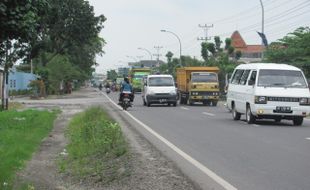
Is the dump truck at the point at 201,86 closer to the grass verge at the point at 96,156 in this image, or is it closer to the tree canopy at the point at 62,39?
the tree canopy at the point at 62,39

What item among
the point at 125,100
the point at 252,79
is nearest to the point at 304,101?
the point at 252,79

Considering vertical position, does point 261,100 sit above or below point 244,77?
below

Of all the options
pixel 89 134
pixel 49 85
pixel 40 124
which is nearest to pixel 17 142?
pixel 89 134

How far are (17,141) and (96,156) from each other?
335 centimetres

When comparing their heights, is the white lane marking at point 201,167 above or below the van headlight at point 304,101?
below

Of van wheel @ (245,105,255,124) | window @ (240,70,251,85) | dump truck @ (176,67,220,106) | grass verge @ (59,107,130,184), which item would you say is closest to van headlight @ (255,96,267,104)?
van wheel @ (245,105,255,124)

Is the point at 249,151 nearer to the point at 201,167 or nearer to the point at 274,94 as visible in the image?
the point at 201,167

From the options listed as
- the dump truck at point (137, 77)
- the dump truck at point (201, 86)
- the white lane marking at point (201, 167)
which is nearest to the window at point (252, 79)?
the white lane marking at point (201, 167)

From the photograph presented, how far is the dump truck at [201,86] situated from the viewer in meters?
42.4

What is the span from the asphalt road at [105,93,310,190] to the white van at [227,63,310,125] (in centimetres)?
79

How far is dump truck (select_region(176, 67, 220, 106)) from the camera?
42438 mm

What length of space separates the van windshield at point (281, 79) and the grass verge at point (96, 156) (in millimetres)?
8127

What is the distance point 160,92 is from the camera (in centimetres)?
3962

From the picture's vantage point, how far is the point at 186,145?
15.6 meters
